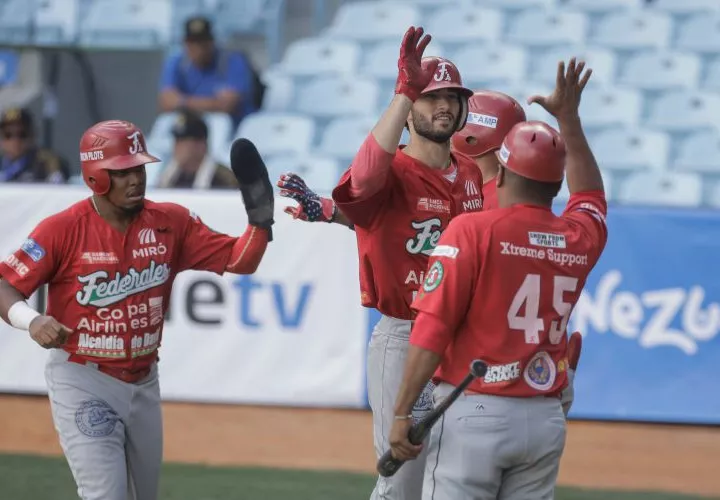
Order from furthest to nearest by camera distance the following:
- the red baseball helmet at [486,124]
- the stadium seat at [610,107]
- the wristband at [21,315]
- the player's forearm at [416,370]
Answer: the stadium seat at [610,107], the red baseball helmet at [486,124], the wristband at [21,315], the player's forearm at [416,370]

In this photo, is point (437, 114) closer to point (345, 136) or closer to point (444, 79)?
point (444, 79)

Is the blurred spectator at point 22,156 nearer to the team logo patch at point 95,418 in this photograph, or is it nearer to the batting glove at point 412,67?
the team logo patch at point 95,418

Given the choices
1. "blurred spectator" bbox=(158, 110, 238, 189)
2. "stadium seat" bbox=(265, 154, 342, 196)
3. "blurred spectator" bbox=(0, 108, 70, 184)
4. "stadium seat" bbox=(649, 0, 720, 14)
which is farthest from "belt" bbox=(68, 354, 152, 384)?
"stadium seat" bbox=(649, 0, 720, 14)

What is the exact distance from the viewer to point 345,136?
40.9 ft

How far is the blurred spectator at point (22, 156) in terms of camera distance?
441 inches

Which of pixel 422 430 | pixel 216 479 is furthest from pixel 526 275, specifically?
pixel 216 479

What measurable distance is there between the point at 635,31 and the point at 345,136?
317 centimetres

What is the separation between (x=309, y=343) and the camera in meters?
9.48

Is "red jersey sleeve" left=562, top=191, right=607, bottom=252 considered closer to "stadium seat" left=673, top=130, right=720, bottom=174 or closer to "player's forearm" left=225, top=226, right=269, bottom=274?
"player's forearm" left=225, top=226, right=269, bottom=274

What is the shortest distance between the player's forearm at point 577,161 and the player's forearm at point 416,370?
1064 mm

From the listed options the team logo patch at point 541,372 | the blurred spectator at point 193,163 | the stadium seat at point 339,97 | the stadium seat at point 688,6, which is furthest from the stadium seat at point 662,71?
the team logo patch at point 541,372

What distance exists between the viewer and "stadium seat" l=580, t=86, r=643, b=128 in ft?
40.5

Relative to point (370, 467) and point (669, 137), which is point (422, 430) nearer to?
point (370, 467)

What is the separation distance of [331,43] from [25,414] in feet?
18.9
